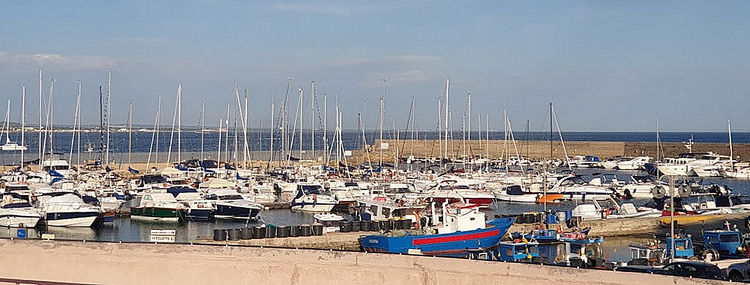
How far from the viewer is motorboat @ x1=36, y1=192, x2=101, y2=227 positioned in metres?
37.6

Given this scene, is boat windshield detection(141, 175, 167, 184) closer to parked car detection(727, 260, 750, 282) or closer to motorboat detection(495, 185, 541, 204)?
motorboat detection(495, 185, 541, 204)

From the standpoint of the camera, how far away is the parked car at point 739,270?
1978cm

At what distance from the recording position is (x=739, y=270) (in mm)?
20203

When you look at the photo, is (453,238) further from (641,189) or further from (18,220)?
(641,189)

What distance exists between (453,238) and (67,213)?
1849 cm

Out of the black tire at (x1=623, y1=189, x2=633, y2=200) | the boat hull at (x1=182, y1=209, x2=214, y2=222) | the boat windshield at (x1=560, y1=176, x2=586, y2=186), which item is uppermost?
the boat windshield at (x1=560, y1=176, x2=586, y2=186)

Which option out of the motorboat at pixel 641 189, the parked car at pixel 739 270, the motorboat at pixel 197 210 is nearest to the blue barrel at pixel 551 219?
the parked car at pixel 739 270

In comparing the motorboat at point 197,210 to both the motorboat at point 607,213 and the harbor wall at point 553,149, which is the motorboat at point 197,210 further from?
the harbor wall at point 553,149

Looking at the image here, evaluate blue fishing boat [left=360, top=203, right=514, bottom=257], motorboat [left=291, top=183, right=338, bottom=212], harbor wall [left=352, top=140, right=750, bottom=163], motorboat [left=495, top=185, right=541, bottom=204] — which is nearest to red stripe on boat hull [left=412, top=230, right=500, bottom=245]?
blue fishing boat [left=360, top=203, right=514, bottom=257]

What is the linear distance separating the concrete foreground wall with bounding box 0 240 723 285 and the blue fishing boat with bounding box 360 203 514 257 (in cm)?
1143

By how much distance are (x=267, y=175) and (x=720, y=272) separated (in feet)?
143

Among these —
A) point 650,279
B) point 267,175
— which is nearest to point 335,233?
point 650,279

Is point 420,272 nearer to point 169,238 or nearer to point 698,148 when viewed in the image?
point 169,238

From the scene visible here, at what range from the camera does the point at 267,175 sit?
59.8 meters
